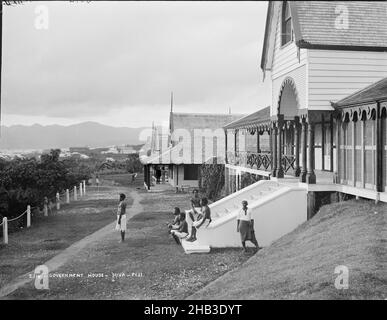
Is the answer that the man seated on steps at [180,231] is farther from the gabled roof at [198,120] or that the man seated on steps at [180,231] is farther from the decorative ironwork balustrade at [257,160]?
the gabled roof at [198,120]

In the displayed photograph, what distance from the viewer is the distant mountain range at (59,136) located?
2907 centimetres

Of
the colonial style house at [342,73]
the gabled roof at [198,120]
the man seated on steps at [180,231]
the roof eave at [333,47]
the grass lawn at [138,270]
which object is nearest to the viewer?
the grass lawn at [138,270]

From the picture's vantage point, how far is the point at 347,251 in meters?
8.95

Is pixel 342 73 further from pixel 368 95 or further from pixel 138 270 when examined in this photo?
pixel 138 270

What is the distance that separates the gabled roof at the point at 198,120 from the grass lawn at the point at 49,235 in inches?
685

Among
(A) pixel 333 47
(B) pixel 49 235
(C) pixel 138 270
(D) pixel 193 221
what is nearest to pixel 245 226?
(D) pixel 193 221

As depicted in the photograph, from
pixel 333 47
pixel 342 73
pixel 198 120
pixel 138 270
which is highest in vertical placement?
pixel 333 47

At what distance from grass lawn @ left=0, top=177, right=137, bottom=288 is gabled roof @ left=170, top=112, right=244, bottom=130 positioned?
17.4m

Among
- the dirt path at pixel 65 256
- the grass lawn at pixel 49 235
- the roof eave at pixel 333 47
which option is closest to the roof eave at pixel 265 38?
the roof eave at pixel 333 47

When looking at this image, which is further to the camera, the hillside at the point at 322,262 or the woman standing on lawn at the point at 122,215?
the woman standing on lawn at the point at 122,215

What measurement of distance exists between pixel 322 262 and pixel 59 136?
216 feet

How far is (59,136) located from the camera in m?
70.2
